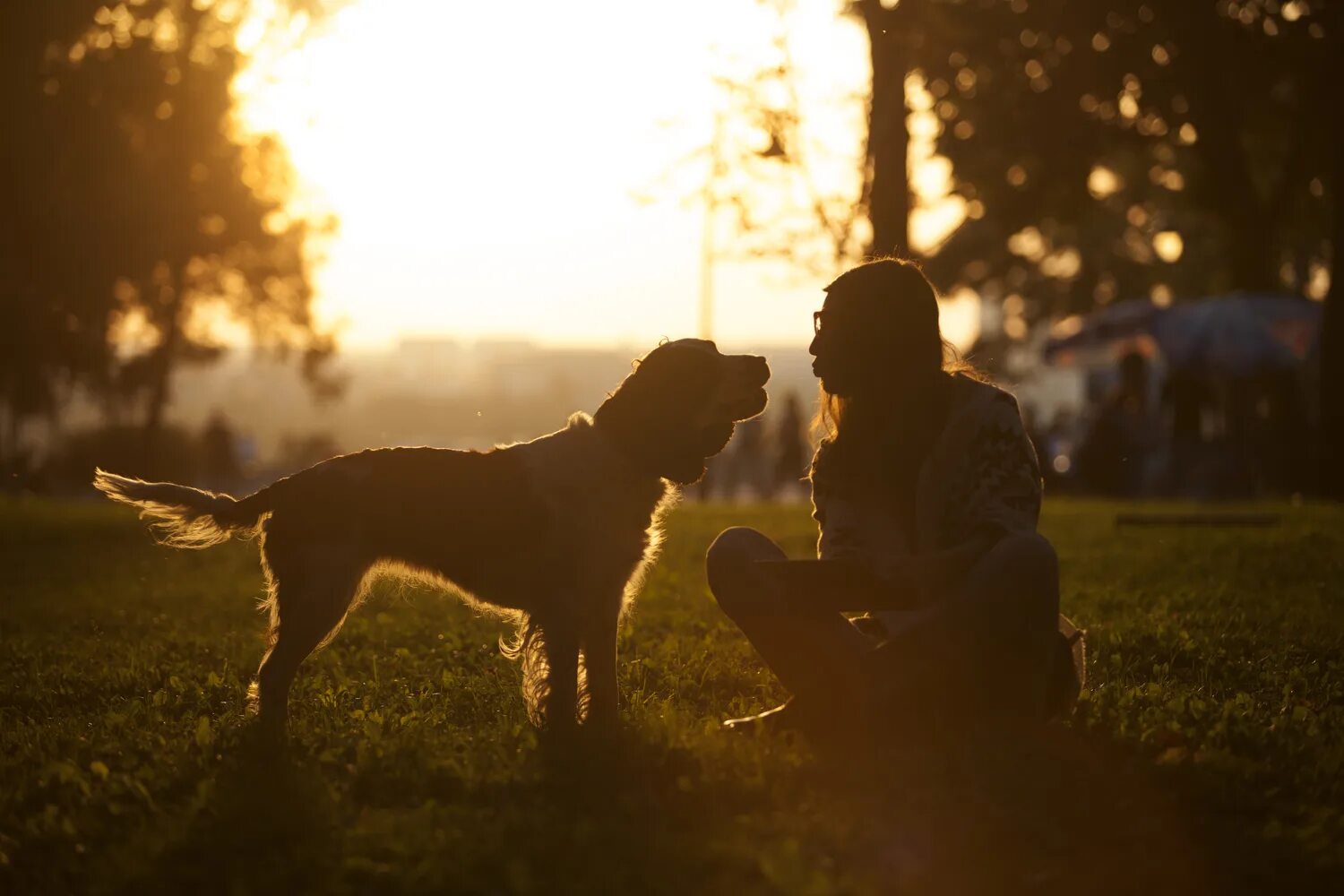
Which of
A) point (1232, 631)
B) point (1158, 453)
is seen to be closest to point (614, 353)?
point (1158, 453)

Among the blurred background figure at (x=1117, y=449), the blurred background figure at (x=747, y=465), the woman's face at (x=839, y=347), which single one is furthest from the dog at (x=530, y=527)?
the blurred background figure at (x=747, y=465)

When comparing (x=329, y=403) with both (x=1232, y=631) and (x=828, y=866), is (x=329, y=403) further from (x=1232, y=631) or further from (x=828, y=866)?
(x=828, y=866)

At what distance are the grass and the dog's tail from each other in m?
0.78

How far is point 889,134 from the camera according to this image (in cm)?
1259

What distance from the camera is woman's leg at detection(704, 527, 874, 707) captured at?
5.32 metres

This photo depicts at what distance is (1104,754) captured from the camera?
5238 mm

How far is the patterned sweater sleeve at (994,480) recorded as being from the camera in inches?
200

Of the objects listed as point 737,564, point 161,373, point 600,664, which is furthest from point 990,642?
point 161,373

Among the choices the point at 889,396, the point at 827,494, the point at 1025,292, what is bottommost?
the point at 827,494

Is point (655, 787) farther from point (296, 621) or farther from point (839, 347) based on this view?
point (296, 621)

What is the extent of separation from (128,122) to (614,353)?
135892 millimetres

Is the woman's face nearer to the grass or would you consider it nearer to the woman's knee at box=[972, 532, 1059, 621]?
the woman's knee at box=[972, 532, 1059, 621]

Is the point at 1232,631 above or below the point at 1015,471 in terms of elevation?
below

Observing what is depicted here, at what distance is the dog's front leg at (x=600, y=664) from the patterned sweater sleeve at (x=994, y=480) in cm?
147
